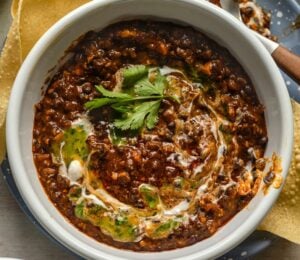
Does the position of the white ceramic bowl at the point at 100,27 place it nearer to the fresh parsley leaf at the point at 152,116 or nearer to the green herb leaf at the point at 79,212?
the green herb leaf at the point at 79,212

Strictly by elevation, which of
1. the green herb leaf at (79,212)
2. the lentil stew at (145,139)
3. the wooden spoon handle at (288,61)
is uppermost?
the wooden spoon handle at (288,61)

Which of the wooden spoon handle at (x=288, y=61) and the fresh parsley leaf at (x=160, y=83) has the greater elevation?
the wooden spoon handle at (x=288, y=61)

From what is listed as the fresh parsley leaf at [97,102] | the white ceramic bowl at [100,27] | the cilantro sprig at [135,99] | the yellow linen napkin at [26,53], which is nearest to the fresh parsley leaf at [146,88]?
the cilantro sprig at [135,99]

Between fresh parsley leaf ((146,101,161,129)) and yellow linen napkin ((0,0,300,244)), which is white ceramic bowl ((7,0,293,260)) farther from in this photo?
fresh parsley leaf ((146,101,161,129))

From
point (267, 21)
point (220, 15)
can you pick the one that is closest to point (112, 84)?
point (220, 15)

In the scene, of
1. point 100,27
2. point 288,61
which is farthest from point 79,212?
point 288,61

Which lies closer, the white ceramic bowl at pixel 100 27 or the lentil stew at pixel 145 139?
the white ceramic bowl at pixel 100 27
